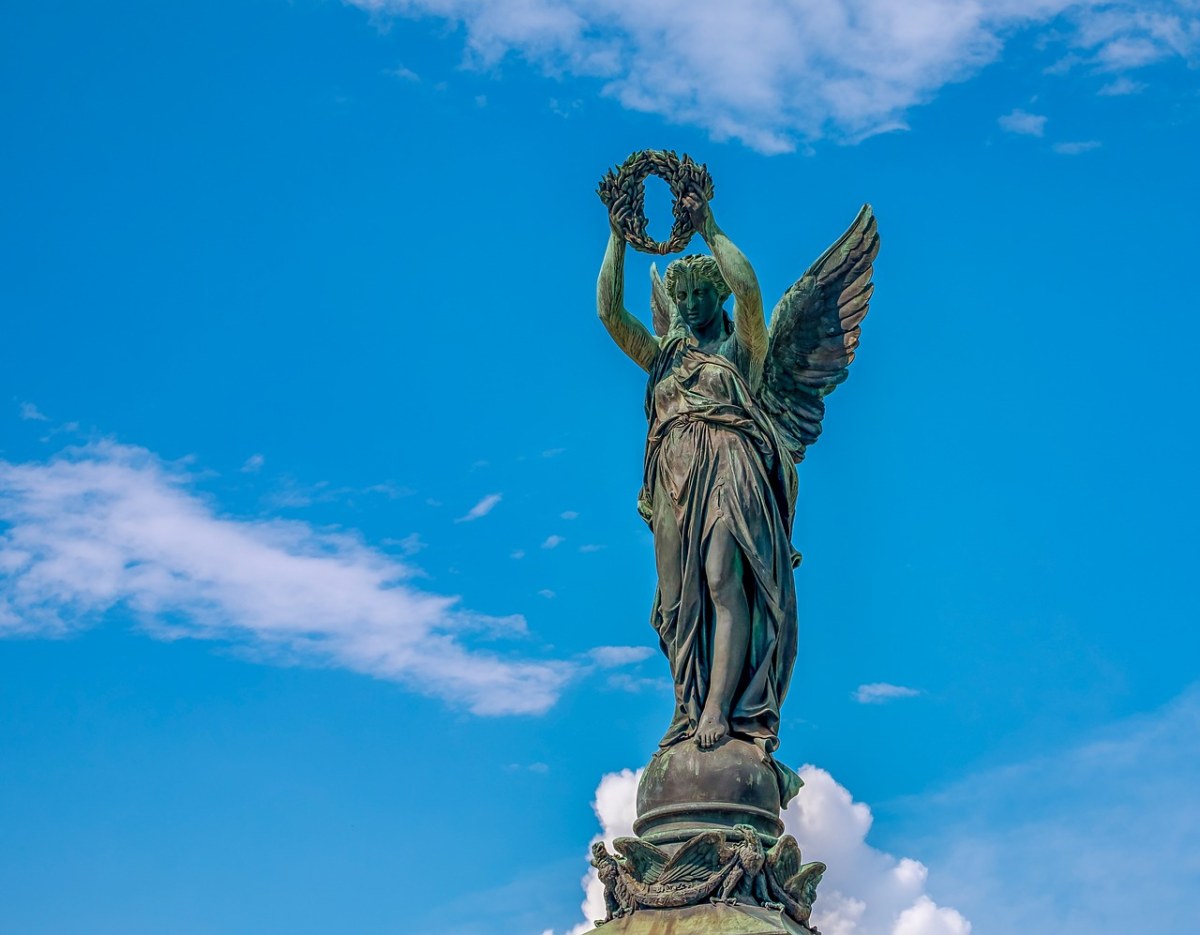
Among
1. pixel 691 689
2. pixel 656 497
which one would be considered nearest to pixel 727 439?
pixel 656 497

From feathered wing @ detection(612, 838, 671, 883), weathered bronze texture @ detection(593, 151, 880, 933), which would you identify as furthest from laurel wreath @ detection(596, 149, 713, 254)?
feathered wing @ detection(612, 838, 671, 883)

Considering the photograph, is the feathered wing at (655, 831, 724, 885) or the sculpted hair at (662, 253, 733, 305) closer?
the feathered wing at (655, 831, 724, 885)

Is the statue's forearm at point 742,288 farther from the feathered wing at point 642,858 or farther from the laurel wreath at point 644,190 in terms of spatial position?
the feathered wing at point 642,858

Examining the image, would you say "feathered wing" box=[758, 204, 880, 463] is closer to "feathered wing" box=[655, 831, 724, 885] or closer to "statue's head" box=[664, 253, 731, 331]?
"statue's head" box=[664, 253, 731, 331]

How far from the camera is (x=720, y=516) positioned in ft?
47.7

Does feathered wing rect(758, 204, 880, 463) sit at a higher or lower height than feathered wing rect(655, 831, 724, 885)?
higher

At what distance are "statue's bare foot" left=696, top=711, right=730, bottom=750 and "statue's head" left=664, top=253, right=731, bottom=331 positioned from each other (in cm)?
357

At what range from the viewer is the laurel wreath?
49.4ft

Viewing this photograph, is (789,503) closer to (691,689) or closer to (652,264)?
(691,689)

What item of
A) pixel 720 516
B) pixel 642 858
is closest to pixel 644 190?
pixel 720 516

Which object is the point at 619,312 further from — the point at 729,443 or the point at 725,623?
the point at 725,623

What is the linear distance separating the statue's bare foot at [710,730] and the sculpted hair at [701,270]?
377 centimetres

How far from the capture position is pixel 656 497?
49.2ft

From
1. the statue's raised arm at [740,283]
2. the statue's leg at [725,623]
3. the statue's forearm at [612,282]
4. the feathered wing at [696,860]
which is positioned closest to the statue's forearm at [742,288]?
the statue's raised arm at [740,283]
